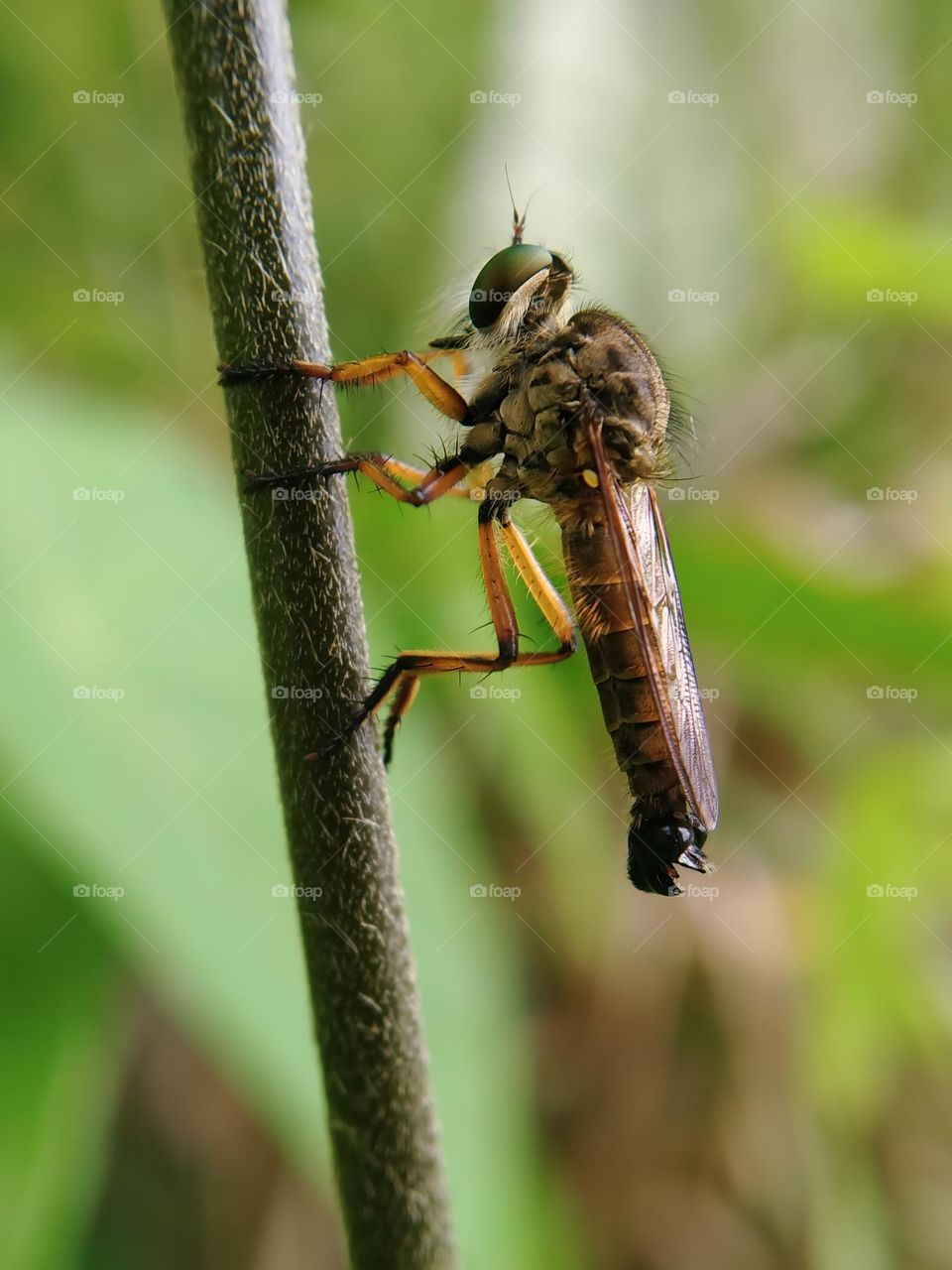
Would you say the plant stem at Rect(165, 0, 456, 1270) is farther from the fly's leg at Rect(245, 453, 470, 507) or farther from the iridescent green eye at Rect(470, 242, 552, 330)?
the iridescent green eye at Rect(470, 242, 552, 330)

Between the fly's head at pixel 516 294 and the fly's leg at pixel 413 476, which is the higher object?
the fly's head at pixel 516 294

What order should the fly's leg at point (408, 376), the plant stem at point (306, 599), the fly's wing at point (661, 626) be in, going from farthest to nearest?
1. the fly's wing at point (661, 626)
2. the fly's leg at point (408, 376)
3. the plant stem at point (306, 599)

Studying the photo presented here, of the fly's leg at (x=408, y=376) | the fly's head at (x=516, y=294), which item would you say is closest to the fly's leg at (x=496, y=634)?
the fly's leg at (x=408, y=376)

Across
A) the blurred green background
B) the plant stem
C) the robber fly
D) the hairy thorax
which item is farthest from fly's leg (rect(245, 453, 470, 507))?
the plant stem

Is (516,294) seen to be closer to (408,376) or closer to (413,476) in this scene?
(408,376)

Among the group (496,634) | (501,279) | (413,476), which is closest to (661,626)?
(496,634)

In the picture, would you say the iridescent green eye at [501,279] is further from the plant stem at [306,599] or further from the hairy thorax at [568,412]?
the plant stem at [306,599]

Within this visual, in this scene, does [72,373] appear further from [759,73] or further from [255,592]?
[759,73]
